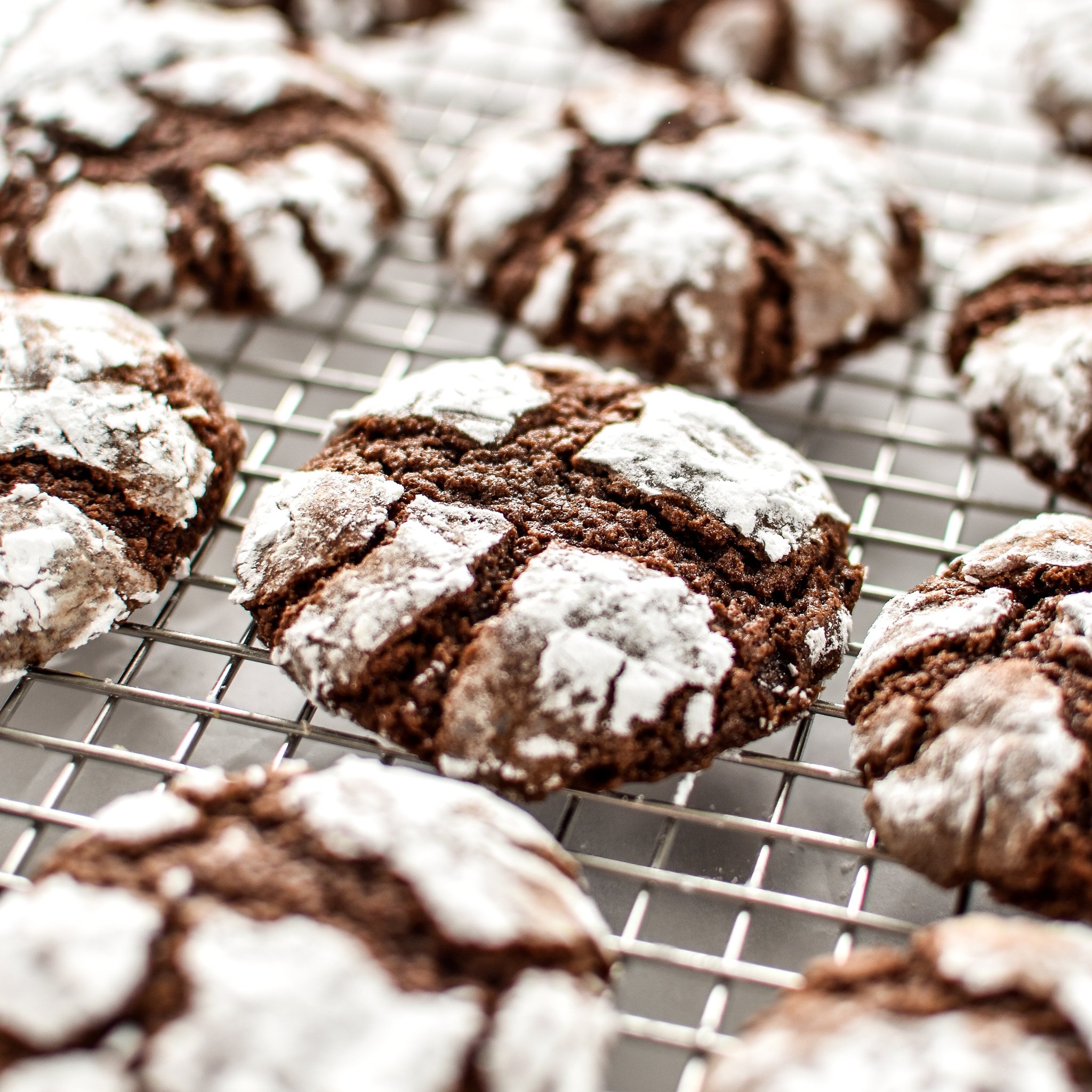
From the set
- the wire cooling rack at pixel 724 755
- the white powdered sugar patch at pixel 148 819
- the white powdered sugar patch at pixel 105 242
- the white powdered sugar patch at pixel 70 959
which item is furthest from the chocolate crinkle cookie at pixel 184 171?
the white powdered sugar patch at pixel 70 959

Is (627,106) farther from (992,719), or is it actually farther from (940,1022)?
(940,1022)

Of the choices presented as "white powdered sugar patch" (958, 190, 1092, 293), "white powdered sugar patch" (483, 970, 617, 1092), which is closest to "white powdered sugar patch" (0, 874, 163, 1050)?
"white powdered sugar patch" (483, 970, 617, 1092)

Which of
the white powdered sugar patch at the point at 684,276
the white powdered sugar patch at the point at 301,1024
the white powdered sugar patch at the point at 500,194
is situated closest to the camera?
the white powdered sugar patch at the point at 301,1024

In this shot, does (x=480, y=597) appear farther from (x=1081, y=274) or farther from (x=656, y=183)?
(x=1081, y=274)

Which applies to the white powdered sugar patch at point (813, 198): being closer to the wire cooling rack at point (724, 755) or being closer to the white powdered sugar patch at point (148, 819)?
the wire cooling rack at point (724, 755)

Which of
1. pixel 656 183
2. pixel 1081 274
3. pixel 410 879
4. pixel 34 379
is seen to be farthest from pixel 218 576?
pixel 1081 274

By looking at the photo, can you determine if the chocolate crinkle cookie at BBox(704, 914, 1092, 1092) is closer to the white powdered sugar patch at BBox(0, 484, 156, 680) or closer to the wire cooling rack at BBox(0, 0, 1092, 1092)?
the wire cooling rack at BBox(0, 0, 1092, 1092)
